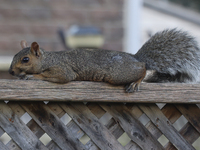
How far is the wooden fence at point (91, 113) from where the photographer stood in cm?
127

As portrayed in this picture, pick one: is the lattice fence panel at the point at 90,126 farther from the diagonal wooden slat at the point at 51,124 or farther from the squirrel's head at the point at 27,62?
the squirrel's head at the point at 27,62

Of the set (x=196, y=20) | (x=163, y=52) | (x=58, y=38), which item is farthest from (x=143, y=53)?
(x=196, y=20)

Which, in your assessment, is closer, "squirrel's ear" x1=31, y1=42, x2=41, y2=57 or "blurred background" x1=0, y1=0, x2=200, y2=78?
"squirrel's ear" x1=31, y1=42, x2=41, y2=57

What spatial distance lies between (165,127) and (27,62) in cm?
74

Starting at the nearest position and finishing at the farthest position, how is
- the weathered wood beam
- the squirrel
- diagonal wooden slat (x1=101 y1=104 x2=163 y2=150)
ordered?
the weathered wood beam < diagonal wooden slat (x1=101 y1=104 x2=163 y2=150) < the squirrel

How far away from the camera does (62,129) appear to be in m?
1.31

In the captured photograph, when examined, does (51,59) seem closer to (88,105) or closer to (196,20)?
(88,105)

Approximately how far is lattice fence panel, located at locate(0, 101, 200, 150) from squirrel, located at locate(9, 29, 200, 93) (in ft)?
0.62

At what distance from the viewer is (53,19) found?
4641mm

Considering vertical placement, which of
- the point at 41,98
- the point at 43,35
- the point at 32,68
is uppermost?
the point at 43,35

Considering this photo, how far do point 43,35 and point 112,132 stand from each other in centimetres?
350

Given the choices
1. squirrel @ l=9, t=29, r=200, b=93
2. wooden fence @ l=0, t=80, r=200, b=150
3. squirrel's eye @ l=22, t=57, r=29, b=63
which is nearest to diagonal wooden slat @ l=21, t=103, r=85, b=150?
wooden fence @ l=0, t=80, r=200, b=150

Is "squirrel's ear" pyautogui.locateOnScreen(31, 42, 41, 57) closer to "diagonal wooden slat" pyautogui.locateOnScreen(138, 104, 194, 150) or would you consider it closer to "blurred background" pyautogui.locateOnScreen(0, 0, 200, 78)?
"diagonal wooden slat" pyautogui.locateOnScreen(138, 104, 194, 150)

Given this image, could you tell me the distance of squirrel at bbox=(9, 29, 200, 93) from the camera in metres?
1.50
